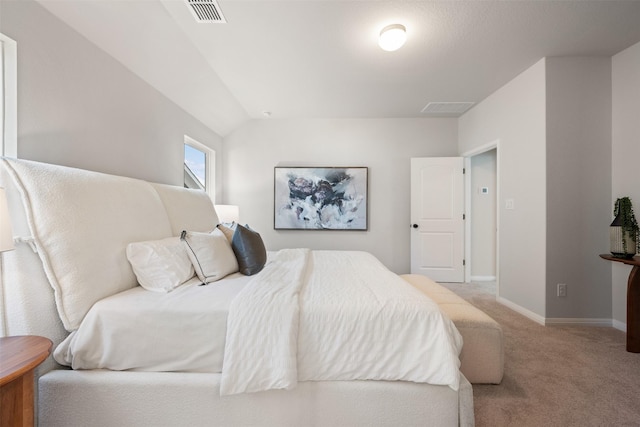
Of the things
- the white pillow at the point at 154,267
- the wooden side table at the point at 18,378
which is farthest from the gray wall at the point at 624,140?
the wooden side table at the point at 18,378

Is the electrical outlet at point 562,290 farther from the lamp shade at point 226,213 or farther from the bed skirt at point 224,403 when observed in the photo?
the lamp shade at point 226,213

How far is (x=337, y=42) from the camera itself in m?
2.07

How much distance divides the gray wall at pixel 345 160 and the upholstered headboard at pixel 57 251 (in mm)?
2501

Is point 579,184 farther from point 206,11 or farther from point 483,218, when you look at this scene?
point 206,11

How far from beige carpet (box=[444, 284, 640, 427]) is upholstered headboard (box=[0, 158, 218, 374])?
2073mm

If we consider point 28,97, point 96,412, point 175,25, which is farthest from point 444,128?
point 96,412

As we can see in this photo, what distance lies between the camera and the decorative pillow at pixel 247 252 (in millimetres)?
1719

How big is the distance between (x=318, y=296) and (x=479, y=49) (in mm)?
2603

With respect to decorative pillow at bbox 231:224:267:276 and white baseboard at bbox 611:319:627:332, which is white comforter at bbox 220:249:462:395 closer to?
decorative pillow at bbox 231:224:267:276

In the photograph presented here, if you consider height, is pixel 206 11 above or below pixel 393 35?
above

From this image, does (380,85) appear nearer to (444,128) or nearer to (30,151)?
(444,128)

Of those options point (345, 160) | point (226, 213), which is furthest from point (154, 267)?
point (345, 160)

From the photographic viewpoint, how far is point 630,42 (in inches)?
82.7

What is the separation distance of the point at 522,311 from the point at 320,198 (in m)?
2.80
